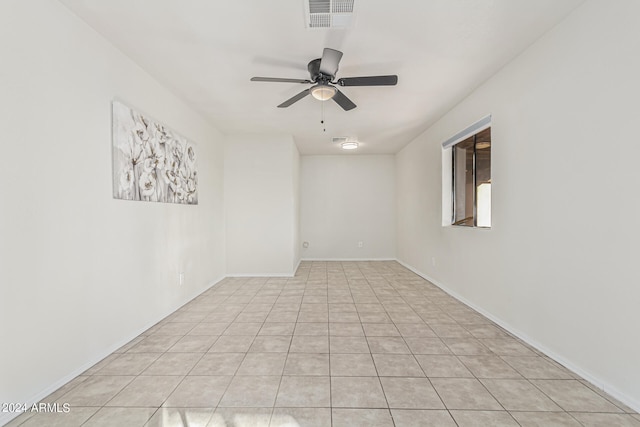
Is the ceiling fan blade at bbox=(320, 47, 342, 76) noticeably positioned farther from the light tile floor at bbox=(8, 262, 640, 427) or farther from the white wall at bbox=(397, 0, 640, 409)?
the light tile floor at bbox=(8, 262, 640, 427)

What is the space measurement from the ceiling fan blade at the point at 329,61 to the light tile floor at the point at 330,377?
7.78ft

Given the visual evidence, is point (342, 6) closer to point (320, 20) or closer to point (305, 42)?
point (320, 20)

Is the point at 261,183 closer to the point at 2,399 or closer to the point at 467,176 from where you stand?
the point at 467,176

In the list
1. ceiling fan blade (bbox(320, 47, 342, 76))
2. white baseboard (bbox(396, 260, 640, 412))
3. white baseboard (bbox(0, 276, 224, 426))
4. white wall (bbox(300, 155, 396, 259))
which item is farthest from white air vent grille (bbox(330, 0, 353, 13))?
white wall (bbox(300, 155, 396, 259))

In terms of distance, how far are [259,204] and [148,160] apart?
2482mm

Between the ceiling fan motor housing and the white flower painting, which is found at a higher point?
the ceiling fan motor housing

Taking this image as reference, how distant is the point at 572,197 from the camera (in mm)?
2105

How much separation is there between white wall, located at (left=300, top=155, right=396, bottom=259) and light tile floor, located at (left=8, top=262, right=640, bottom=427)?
3.67m

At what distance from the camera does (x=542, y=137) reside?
7.82ft

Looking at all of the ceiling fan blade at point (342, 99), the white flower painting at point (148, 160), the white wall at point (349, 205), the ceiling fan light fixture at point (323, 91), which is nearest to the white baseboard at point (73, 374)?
the white flower painting at point (148, 160)

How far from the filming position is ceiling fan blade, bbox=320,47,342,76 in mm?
2230

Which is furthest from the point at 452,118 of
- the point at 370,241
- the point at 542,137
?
the point at 370,241

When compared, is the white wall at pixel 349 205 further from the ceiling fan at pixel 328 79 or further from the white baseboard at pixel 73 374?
the white baseboard at pixel 73 374

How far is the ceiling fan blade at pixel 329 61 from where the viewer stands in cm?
223
